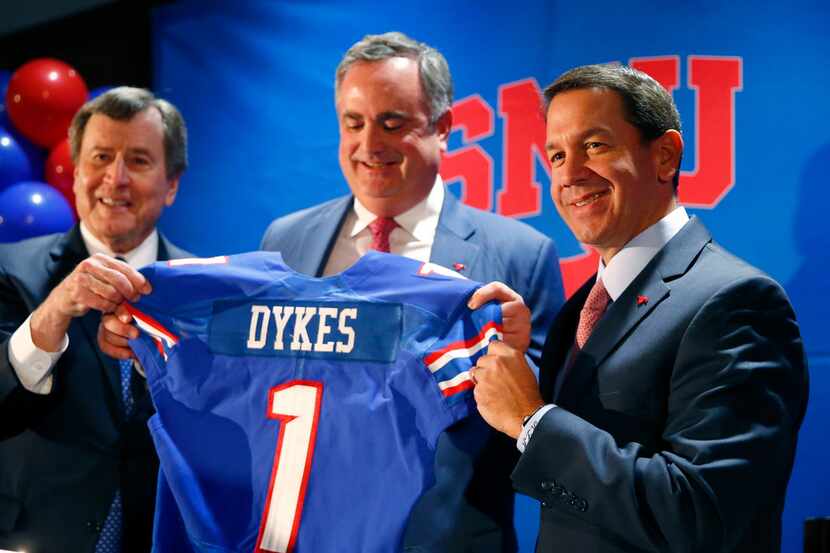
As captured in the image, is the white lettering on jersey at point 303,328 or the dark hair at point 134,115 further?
the dark hair at point 134,115

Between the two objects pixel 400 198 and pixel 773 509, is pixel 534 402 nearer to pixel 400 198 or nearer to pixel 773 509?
pixel 773 509

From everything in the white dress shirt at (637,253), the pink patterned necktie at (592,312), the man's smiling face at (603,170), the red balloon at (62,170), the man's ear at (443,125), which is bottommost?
the pink patterned necktie at (592,312)

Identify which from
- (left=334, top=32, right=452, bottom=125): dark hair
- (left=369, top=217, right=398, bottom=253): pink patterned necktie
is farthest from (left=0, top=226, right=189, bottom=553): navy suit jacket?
(left=334, top=32, right=452, bottom=125): dark hair

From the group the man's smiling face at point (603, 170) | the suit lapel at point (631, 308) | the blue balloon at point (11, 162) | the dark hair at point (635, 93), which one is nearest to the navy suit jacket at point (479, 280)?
the suit lapel at point (631, 308)

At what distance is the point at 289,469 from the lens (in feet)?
6.23

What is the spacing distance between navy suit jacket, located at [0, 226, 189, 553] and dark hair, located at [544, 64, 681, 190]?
132 cm

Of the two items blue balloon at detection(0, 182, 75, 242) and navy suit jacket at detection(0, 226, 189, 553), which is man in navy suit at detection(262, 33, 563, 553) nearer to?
navy suit jacket at detection(0, 226, 189, 553)

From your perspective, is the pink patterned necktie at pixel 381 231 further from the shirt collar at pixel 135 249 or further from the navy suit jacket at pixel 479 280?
the shirt collar at pixel 135 249

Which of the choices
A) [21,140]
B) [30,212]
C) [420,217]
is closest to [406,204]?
[420,217]

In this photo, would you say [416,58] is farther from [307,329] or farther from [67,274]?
[67,274]

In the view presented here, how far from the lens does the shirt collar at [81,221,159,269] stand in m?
2.58

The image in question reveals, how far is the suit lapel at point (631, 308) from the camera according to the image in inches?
67.6

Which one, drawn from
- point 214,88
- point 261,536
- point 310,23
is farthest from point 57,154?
point 261,536

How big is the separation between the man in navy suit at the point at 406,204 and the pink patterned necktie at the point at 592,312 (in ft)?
1.34
